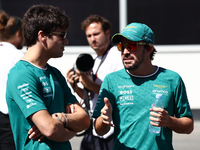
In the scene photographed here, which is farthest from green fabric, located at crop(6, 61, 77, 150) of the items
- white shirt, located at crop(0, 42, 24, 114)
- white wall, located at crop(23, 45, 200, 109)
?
white wall, located at crop(23, 45, 200, 109)

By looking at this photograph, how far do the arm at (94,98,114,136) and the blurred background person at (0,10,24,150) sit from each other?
4.41 ft

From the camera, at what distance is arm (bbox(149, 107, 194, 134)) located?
8.13 ft

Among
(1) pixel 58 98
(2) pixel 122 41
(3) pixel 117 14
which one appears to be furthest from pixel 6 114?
(3) pixel 117 14

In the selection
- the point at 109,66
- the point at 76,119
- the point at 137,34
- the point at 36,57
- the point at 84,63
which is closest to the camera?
the point at 36,57

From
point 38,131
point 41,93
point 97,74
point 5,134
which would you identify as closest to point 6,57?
point 5,134

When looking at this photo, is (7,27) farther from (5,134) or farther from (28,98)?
(28,98)

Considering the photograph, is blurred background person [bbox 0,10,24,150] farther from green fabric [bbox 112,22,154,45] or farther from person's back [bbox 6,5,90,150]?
green fabric [bbox 112,22,154,45]

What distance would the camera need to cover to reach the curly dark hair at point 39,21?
2613 mm

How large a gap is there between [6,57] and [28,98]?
1.54 meters

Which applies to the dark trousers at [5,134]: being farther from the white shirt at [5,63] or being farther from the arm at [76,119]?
the arm at [76,119]

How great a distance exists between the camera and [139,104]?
274 cm

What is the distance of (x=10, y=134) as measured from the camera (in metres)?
3.77

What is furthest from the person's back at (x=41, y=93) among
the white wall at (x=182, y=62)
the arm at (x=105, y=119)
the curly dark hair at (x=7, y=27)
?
the white wall at (x=182, y=62)

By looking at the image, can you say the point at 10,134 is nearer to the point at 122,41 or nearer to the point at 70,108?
the point at 70,108
